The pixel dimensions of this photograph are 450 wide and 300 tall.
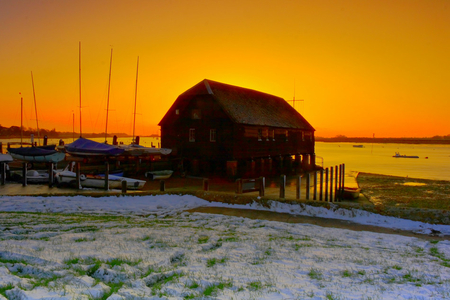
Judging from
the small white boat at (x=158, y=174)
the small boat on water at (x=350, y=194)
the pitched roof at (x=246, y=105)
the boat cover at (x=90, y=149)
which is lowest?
the small boat on water at (x=350, y=194)

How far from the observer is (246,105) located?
32.8 meters

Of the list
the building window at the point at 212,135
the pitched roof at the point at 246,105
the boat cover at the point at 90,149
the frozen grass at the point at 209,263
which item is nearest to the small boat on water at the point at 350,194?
the pitched roof at the point at 246,105

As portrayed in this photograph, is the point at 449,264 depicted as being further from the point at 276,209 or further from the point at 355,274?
the point at 276,209

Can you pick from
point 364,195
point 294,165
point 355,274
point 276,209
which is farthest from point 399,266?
point 294,165

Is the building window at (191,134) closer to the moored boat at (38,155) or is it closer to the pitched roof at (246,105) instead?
the pitched roof at (246,105)

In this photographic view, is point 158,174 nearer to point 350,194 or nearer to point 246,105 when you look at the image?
point 246,105

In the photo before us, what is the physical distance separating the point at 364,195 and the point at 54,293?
982 inches

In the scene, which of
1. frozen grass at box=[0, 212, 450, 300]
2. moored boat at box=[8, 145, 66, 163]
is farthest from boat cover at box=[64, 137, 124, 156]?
frozen grass at box=[0, 212, 450, 300]

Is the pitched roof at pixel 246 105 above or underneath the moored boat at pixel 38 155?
above

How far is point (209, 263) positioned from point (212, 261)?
0.46 feet

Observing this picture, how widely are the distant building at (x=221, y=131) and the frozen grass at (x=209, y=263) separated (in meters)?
19.1

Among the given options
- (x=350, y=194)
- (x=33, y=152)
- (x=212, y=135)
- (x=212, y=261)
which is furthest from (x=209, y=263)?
(x=33, y=152)

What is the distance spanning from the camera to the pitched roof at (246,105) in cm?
2955

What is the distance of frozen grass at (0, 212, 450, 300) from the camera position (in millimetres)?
4851
